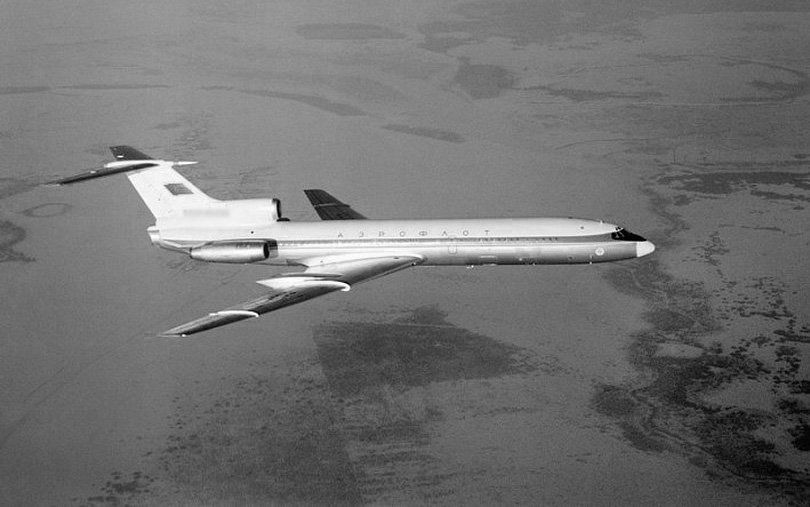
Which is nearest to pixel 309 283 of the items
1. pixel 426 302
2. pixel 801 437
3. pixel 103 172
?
pixel 426 302

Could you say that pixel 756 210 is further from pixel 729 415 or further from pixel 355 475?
pixel 355 475

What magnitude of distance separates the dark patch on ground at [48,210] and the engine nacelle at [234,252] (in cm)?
1630

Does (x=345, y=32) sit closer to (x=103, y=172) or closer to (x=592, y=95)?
(x=592, y=95)

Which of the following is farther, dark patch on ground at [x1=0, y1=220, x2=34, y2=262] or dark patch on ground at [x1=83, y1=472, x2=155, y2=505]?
dark patch on ground at [x1=0, y1=220, x2=34, y2=262]

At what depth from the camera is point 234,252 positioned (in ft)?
143

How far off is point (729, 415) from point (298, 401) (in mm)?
18118

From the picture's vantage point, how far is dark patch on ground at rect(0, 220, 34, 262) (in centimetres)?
4834

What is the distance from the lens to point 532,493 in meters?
29.6

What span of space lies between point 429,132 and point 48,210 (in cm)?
3234

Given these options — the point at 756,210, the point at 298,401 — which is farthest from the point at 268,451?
the point at 756,210

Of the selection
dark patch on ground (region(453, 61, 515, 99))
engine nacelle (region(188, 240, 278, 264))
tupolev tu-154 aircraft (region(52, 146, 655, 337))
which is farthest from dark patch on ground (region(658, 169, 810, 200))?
engine nacelle (region(188, 240, 278, 264))

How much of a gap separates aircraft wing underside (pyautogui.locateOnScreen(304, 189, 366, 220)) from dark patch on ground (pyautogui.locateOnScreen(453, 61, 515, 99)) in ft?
110

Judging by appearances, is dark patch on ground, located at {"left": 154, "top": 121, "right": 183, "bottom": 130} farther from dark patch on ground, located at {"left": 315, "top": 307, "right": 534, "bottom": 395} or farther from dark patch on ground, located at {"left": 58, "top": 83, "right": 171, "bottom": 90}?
dark patch on ground, located at {"left": 315, "top": 307, "right": 534, "bottom": 395}

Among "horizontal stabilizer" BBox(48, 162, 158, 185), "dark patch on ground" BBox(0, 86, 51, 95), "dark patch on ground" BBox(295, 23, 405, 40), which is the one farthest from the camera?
"dark patch on ground" BBox(295, 23, 405, 40)
